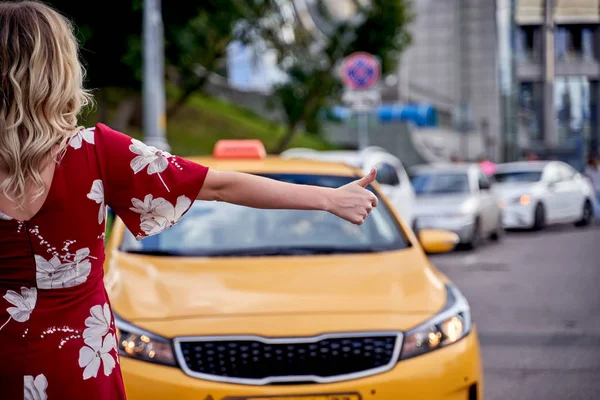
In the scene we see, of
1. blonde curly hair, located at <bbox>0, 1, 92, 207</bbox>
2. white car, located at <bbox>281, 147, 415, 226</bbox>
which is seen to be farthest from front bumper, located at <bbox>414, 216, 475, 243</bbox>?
blonde curly hair, located at <bbox>0, 1, 92, 207</bbox>

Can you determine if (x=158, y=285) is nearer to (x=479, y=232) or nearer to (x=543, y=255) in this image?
(x=543, y=255)

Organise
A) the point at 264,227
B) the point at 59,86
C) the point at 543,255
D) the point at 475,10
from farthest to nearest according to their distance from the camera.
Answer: the point at 475,10
the point at 543,255
the point at 264,227
the point at 59,86

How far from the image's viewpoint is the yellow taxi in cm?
395

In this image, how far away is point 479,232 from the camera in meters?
16.4

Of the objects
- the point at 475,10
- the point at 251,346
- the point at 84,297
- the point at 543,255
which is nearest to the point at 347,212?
the point at 84,297

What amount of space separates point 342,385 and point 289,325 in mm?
322

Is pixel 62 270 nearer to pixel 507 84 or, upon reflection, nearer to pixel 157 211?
pixel 157 211

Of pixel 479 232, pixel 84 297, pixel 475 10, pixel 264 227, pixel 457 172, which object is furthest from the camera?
pixel 475 10

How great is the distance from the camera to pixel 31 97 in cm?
208

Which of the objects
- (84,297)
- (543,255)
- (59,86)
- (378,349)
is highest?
(59,86)

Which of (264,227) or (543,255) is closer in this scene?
(264,227)

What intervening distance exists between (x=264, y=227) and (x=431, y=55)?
58.5m

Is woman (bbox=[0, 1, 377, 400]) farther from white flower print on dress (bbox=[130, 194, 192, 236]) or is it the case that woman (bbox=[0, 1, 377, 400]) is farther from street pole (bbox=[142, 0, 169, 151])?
street pole (bbox=[142, 0, 169, 151])

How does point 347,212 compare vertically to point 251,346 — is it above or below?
above
